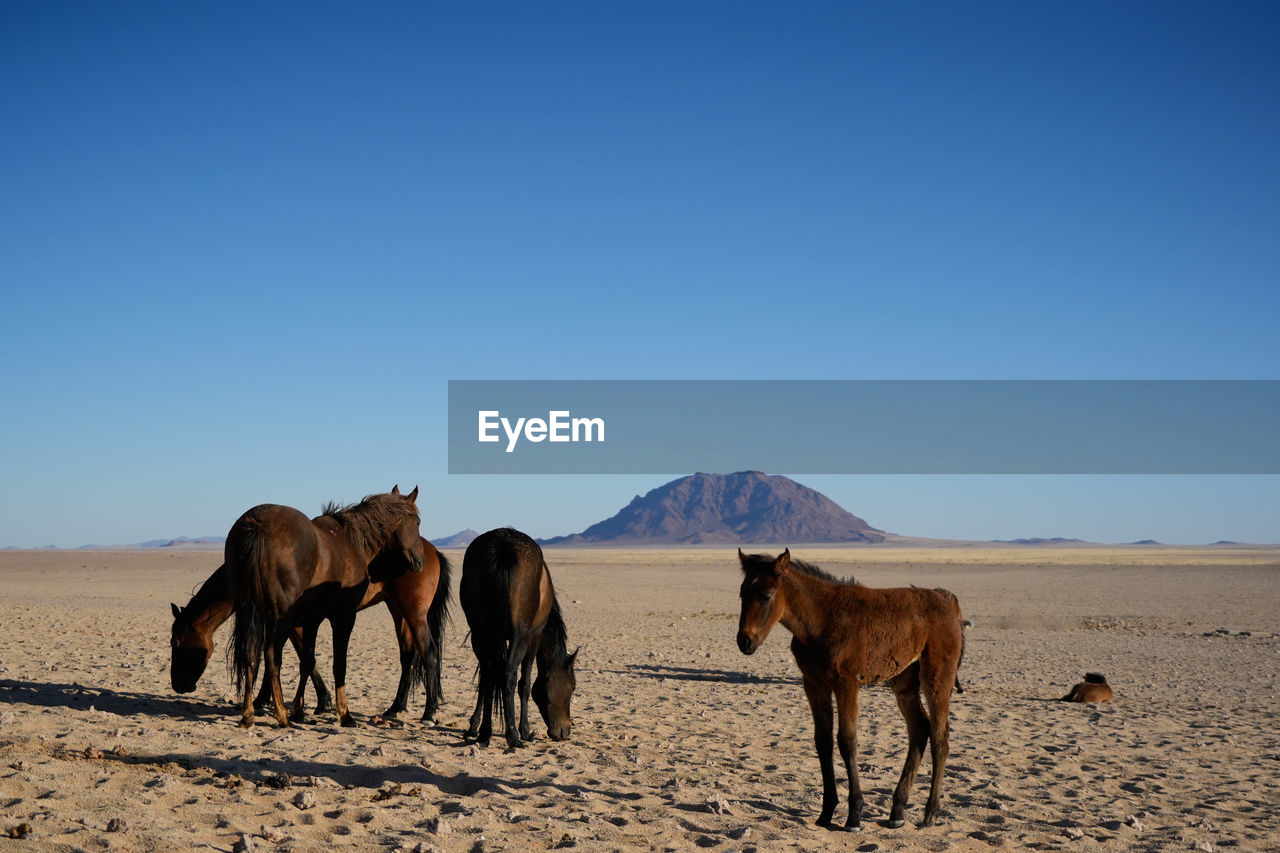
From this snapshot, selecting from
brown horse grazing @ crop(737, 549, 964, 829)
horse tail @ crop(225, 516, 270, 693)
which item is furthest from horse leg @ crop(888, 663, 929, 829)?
horse tail @ crop(225, 516, 270, 693)

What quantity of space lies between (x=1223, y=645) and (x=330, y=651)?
65.7 feet

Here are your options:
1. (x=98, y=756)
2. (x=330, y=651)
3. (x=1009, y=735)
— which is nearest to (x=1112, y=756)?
(x=1009, y=735)

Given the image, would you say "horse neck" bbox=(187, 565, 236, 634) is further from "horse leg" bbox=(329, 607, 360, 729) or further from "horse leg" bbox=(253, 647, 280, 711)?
"horse leg" bbox=(329, 607, 360, 729)

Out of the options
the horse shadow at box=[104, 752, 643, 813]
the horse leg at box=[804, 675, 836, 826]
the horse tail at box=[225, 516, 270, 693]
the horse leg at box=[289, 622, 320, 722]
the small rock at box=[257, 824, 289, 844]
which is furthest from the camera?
the horse leg at box=[289, 622, 320, 722]

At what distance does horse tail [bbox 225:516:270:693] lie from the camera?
30.1 feet

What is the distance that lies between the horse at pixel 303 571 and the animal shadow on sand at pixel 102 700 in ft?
2.11

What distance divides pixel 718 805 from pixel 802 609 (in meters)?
1.59

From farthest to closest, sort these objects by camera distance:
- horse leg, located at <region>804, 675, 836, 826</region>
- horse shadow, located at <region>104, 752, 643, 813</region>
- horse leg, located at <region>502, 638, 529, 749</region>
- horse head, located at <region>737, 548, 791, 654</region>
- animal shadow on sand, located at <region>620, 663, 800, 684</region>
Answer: animal shadow on sand, located at <region>620, 663, 800, 684</region> < horse leg, located at <region>502, 638, 529, 749</region> < horse shadow, located at <region>104, 752, 643, 813</region> < horse leg, located at <region>804, 675, 836, 826</region> < horse head, located at <region>737, 548, 791, 654</region>

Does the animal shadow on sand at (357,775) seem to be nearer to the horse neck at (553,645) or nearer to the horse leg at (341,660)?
the horse leg at (341,660)

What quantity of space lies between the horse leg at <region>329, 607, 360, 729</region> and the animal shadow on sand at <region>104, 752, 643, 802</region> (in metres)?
1.92

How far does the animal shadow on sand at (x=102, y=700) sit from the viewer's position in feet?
31.4

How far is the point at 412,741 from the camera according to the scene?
9.16m

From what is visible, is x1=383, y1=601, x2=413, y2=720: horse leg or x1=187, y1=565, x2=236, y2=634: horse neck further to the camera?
x1=383, y1=601, x2=413, y2=720: horse leg

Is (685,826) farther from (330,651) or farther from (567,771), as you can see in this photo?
(330,651)
